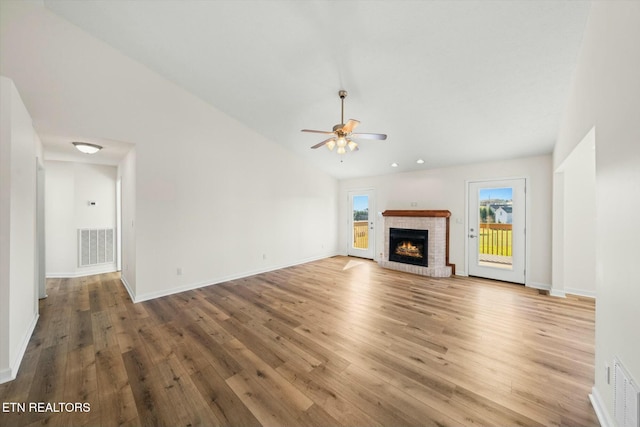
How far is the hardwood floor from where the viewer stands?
164 cm

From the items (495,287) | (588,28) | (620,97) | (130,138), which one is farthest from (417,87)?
(130,138)

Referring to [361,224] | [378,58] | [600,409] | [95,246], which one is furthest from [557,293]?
[95,246]

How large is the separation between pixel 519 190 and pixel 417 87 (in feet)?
10.5

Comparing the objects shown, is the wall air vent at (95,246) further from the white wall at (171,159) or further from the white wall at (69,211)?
the white wall at (171,159)

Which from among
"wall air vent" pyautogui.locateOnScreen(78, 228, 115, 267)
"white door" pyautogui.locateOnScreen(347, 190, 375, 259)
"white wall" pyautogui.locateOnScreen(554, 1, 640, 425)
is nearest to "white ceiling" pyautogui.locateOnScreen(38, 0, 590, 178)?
"white wall" pyautogui.locateOnScreen(554, 1, 640, 425)

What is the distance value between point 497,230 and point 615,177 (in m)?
3.89

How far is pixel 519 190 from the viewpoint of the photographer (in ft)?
14.9

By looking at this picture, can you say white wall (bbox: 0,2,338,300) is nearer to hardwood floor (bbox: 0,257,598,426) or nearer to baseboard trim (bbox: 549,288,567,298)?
hardwood floor (bbox: 0,257,598,426)

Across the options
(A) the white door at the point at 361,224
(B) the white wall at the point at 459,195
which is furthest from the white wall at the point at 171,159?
(B) the white wall at the point at 459,195

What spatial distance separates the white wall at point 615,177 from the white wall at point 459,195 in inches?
118

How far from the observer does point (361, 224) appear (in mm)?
7141

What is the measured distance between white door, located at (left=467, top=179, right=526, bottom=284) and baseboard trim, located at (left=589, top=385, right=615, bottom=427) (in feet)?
11.0

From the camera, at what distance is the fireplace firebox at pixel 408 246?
5.42 metres

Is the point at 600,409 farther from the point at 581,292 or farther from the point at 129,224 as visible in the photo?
the point at 129,224
